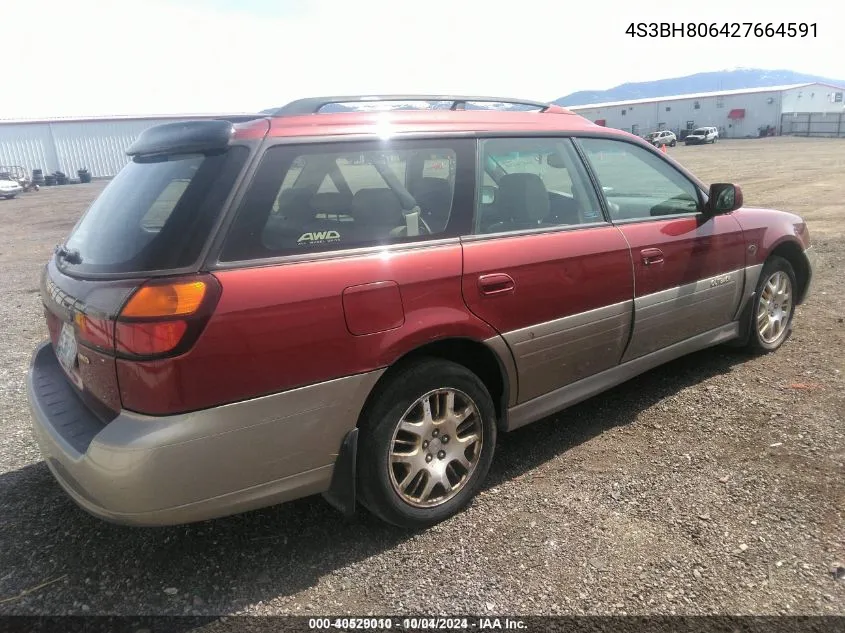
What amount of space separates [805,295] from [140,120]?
47.8m

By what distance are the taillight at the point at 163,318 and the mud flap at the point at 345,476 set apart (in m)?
0.75

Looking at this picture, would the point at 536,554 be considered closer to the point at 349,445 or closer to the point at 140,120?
the point at 349,445

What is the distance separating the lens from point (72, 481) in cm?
242

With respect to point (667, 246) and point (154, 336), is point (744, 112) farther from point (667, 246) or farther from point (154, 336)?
point (154, 336)

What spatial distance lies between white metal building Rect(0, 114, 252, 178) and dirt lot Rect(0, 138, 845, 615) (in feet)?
143

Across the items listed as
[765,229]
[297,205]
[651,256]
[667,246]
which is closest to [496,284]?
[297,205]

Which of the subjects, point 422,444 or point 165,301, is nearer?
point 165,301

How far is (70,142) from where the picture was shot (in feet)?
142

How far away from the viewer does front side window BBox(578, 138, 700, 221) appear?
377cm

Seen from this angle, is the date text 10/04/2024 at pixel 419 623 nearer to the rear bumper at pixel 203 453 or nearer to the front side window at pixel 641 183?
the rear bumper at pixel 203 453

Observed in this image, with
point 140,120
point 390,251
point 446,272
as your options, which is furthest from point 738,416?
point 140,120

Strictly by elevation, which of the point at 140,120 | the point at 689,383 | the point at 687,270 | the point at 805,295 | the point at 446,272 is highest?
the point at 140,120

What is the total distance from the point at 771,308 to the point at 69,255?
4.62 m

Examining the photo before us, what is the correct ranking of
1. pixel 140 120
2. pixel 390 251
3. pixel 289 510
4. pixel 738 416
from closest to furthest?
pixel 390 251
pixel 289 510
pixel 738 416
pixel 140 120
